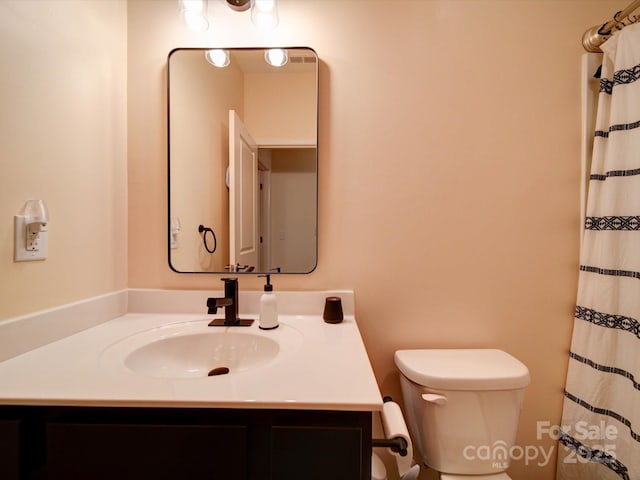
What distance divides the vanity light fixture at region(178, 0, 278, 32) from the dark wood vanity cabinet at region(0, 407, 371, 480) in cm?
120

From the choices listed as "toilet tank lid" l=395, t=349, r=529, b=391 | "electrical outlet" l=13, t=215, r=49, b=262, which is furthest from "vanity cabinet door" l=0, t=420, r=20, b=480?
"toilet tank lid" l=395, t=349, r=529, b=391

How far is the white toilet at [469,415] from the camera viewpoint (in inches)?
34.1

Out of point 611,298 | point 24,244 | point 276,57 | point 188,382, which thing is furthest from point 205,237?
point 611,298

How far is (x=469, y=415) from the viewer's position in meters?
0.87

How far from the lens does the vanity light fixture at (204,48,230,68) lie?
3.45 feet

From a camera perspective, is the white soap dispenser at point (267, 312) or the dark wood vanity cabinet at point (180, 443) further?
the white soap dispenser at point (267, 312)

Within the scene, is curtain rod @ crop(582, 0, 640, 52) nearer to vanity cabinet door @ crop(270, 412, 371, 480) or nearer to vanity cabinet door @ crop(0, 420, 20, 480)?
vanity cabinet door @ crop(270, 412, 371, 480)

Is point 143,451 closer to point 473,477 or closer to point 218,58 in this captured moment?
point 473,477

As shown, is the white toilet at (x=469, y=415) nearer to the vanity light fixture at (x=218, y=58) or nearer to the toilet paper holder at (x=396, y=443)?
the toilet paper holder at (x=396, y=443)

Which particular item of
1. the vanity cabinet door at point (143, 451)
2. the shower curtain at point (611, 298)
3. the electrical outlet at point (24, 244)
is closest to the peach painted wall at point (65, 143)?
the electrical outlet at point (24, 244)

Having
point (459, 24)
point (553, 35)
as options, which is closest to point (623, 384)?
point (553, 35)

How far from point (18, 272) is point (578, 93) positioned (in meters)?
1.90

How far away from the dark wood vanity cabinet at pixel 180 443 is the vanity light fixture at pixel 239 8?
1199 mm

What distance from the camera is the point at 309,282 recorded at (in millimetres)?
1080
